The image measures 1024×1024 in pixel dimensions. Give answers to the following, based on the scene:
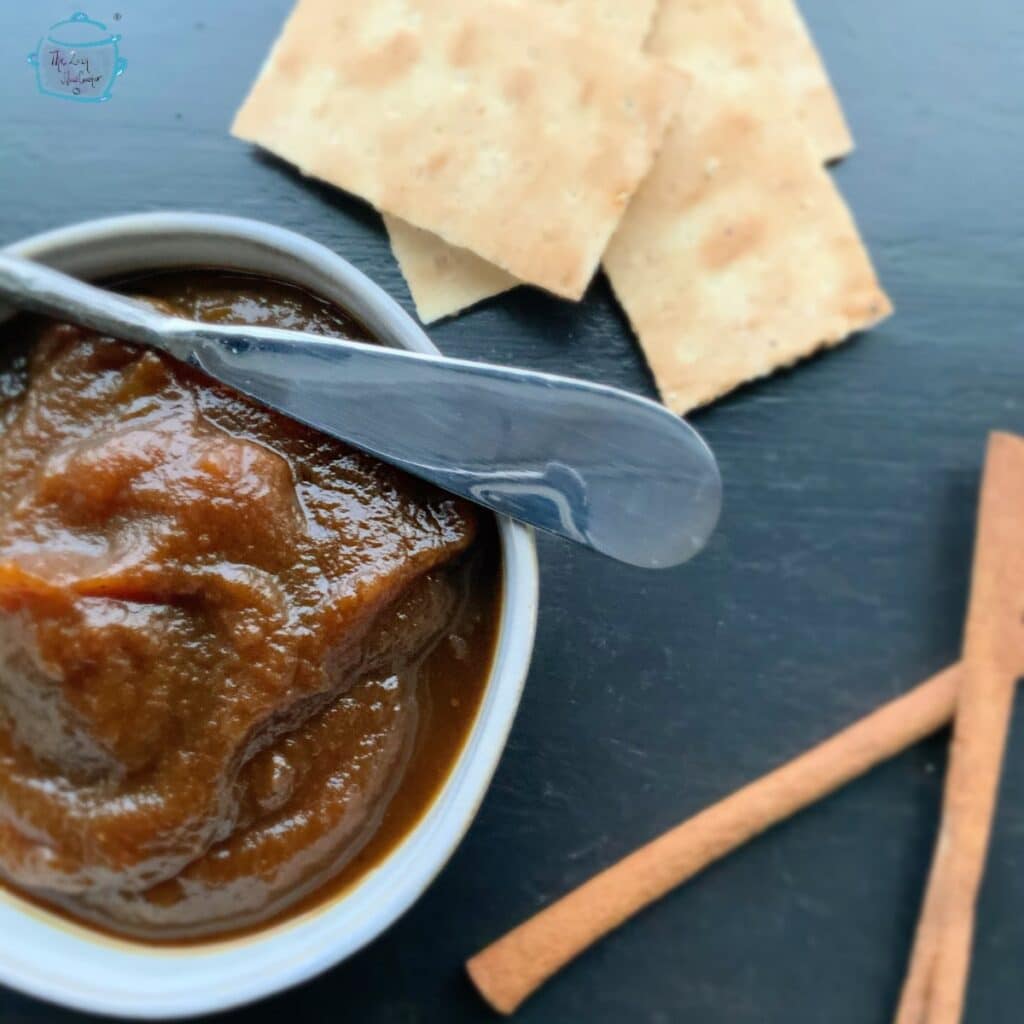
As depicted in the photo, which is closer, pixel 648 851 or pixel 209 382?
pixel 209 382

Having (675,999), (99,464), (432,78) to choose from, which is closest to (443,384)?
(99,464)

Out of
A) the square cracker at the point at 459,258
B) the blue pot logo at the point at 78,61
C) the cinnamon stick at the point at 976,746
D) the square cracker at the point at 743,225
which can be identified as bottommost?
the cinnamon stick at the point at 976,746

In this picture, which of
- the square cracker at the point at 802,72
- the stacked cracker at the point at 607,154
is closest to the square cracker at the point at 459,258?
the stacked cracker at the point at 607,154

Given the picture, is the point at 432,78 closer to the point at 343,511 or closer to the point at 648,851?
the point at 343,511

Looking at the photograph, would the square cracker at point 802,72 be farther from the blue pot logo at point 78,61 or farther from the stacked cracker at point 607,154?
the blue pot logo at point 78,61

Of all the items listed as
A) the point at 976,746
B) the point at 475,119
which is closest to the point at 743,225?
the point at 475,119

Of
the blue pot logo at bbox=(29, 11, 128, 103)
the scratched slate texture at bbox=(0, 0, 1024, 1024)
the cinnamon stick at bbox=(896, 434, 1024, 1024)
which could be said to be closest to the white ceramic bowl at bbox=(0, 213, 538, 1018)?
the scratched slate texture at bbox=(0, 0, 1024, 1024)
